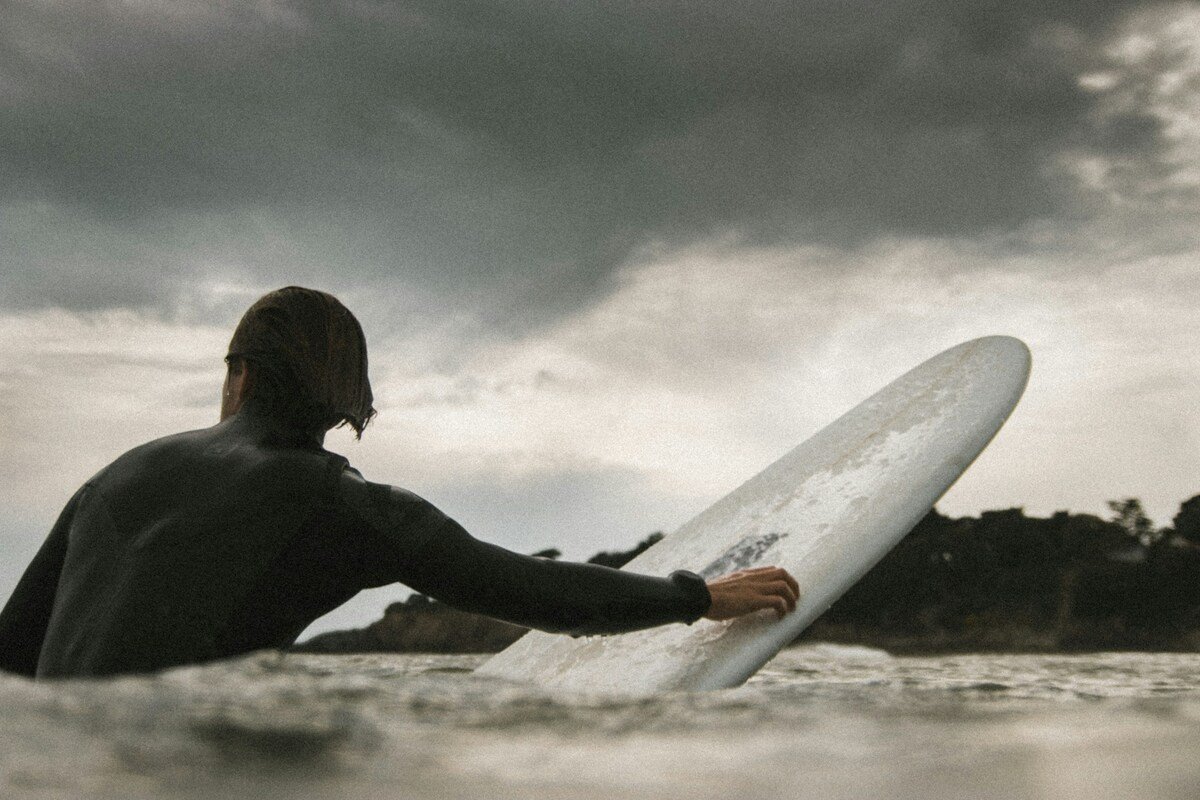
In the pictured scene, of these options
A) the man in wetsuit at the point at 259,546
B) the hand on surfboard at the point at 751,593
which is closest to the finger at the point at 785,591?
the hand on surfboard at the point at 751,593

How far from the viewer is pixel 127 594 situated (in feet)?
4.55

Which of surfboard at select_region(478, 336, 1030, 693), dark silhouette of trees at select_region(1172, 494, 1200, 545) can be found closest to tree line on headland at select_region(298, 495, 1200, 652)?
dark silhouette of trees at select_region(1172, 494, 1200, 545)

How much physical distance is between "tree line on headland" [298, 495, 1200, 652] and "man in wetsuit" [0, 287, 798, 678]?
15502mm

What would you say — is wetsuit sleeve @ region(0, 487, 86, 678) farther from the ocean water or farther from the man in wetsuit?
the ocean water

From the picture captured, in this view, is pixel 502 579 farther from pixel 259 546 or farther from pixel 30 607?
pixel 30 607

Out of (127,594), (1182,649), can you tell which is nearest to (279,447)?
(127,594)

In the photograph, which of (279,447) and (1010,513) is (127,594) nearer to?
(279,447)

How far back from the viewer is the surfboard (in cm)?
229

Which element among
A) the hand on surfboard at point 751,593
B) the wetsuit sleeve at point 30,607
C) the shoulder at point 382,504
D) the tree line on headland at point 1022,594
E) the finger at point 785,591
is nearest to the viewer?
the shoulder at point 382,504

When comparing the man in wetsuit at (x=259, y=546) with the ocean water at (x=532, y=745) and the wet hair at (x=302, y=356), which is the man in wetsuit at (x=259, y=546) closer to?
the wet hair at (x=302, y=356)

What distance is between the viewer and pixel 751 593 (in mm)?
2158

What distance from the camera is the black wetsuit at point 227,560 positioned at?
1392 millimetres

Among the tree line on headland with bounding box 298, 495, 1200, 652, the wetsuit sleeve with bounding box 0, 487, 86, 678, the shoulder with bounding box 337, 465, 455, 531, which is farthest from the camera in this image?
the tree line on headland with bounding box 298, 495, 1200, 652

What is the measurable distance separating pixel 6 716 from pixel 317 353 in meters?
0.78
